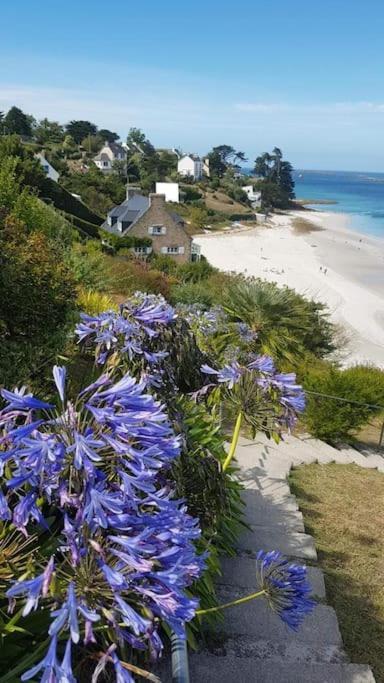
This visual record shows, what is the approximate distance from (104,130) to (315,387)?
113 m

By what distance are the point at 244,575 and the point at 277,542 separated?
2.43ft

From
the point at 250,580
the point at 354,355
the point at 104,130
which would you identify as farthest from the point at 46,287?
the point at 104,130

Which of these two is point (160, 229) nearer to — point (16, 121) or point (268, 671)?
point (268, 671)

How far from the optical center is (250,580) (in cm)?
399

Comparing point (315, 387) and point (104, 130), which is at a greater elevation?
point (104, 130)

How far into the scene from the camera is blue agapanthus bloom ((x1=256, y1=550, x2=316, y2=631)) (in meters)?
2.40

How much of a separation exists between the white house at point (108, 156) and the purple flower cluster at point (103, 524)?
8321 cm

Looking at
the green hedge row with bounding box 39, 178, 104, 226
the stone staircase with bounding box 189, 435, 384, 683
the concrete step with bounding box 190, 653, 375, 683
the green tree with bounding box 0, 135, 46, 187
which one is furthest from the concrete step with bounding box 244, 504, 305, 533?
the green hedge row with bounding box 39, 178, 104, 226

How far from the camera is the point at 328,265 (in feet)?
159

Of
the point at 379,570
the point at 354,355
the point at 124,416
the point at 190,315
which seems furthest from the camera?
the point at 354,355

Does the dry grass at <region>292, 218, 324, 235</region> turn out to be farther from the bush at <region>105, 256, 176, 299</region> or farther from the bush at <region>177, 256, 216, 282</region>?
the bush at <region>105, 256, 176, 299</region>

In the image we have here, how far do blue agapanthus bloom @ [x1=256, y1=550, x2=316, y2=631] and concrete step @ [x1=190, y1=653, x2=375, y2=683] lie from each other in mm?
823

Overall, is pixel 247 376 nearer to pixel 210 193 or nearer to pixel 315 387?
pixel 315 387

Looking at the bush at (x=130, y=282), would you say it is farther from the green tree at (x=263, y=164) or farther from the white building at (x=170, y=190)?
the green tree at (x=263, y=164)
